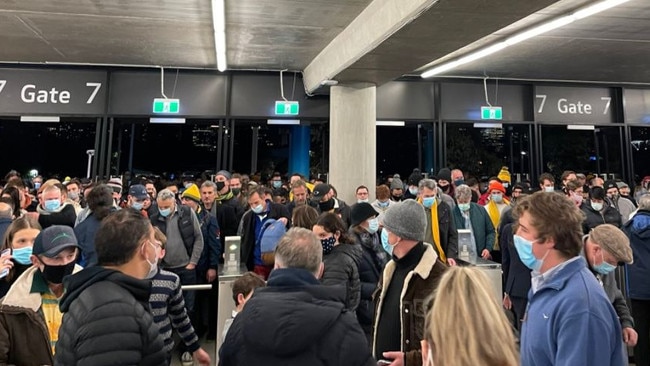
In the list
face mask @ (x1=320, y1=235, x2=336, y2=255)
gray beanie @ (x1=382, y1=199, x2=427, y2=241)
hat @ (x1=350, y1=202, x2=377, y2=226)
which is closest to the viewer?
gray beanie @ (x1=382, y1=199, x2=427, y2=241)

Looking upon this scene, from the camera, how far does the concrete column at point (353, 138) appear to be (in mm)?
6777

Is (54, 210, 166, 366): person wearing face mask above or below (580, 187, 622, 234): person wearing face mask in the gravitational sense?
below

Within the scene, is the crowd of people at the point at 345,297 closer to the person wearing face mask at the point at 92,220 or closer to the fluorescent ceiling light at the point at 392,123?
the person wearing face mask at the point at 92,220

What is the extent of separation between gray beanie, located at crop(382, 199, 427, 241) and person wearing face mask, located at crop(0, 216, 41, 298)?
207 cm

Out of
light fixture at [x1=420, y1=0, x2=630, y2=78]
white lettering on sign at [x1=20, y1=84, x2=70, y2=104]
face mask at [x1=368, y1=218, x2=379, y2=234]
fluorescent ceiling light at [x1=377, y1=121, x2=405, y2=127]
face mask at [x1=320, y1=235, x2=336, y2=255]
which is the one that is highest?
light fixture at [x1=420, y1=0, x2=630, y2=78]

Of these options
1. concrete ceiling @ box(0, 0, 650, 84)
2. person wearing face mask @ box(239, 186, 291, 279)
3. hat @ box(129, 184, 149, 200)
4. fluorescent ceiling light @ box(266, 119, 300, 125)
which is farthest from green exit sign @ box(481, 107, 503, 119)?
hat @ box(129, 184, 149, 200)

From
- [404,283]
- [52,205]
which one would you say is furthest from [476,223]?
[52,205]

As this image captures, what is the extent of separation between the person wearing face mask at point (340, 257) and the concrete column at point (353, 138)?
3.83m

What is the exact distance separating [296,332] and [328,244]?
1.51 meters

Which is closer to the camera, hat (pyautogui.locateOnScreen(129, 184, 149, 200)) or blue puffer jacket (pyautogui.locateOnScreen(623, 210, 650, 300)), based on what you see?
blue puffer jacket (pyautogui.locateOnScreen(623, 210, 650, 300))

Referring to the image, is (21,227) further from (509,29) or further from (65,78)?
(65,78)

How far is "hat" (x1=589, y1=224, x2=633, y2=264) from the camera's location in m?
2.49

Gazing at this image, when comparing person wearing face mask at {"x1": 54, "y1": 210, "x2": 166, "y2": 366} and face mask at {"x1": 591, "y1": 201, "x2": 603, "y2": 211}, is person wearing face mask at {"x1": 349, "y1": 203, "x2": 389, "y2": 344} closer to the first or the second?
person wearing face mask at {"x1": 54, "y1": 210, "x2": 166, "y2": 366}

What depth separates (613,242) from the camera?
2.51 m
